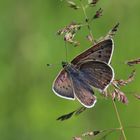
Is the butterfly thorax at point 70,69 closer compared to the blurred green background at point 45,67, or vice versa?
the butterfly thorax at point 70,69

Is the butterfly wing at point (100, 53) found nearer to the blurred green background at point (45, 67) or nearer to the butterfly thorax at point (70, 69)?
the butterfly thorax at point (70, 69)

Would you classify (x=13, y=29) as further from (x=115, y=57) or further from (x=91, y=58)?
(x=91, y=58)

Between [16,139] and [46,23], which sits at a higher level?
[46,23]

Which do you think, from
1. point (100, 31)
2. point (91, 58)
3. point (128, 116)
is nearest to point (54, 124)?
point (128, 116)

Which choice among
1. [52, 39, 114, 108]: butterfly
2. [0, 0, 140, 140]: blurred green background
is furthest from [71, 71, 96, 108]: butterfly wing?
[0, 0, 140, 140]: blurred green background

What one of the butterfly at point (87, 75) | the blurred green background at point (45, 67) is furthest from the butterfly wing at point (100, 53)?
the blurred green background at point (45, 67)

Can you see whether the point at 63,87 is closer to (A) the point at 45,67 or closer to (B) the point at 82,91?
(B) the point at 82,91

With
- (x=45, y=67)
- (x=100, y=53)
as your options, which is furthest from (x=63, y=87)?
(x=45, y=67)
